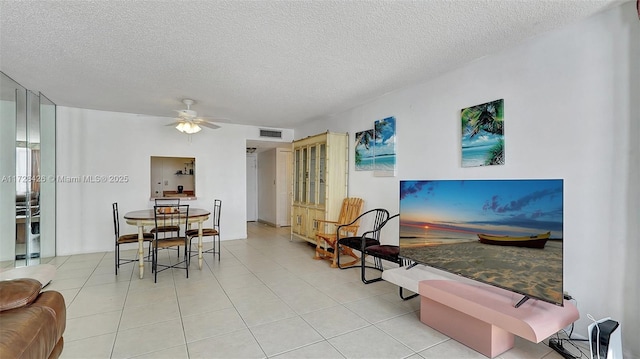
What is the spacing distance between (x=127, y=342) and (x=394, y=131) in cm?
356

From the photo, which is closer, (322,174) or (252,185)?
(322,174)

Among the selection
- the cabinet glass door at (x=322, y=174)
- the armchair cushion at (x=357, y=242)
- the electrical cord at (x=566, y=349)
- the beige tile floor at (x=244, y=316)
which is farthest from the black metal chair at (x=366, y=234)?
the electrical cord at (x=566, y=349)

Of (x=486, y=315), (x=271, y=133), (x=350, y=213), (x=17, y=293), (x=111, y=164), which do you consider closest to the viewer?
(x=17, y=293)

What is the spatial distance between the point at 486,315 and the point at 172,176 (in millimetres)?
6668

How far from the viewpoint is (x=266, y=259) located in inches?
180

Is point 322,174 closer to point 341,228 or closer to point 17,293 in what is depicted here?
point 341,228

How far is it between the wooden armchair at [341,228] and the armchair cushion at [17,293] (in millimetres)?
3242

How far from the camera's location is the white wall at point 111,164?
15.9 feet

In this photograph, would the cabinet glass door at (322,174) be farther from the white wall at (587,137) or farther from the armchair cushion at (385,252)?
the white wall at (587,137)

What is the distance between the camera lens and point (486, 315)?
2.00 m

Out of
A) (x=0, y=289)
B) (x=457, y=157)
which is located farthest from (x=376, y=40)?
(x=0, y=289)

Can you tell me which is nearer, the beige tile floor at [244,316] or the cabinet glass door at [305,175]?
the beige tile floor at [244,316]

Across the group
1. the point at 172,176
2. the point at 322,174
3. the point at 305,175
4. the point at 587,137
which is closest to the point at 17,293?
the point at 587,137

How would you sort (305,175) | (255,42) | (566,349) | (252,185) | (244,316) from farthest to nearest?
(252,185), (305,175), (244,316), (255,42), (566,349)
